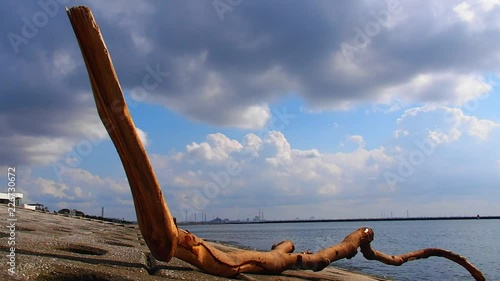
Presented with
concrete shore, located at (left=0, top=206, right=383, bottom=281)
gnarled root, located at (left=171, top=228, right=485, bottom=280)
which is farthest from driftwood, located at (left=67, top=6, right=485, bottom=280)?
concrete shore, located at (left=0, top=206, right=383, bottom=281)

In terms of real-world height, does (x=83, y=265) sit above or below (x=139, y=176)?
below

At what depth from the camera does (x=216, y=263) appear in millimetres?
6383

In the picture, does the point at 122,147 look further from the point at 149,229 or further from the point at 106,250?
the point at 106,250

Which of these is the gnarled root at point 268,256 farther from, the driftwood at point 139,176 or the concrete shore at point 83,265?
the concrete shore at point 83,265

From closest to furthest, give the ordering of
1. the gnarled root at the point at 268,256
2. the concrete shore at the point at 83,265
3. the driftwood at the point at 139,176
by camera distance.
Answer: the driftwood at the point at 139,176, the concrete shore at the point at 83,265, the gnarled root at the point at 268,256

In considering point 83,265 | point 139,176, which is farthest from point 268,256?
point 139,176

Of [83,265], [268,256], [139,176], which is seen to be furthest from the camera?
[268,256]

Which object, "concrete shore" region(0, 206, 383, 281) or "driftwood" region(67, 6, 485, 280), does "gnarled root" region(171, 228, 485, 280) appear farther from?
"concrete shore" region(0, 206, 383, 281)

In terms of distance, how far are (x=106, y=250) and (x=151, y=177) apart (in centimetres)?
374

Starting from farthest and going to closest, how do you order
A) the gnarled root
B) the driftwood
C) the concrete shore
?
the gnarled root < the concrete shore < the driftwood

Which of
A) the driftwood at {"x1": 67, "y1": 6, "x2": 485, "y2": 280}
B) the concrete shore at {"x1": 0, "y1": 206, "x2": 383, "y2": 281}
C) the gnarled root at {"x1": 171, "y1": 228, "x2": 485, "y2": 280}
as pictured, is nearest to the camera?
the driftwood at {"x1": 67, "y1": 6, "x2": 485, "y2": 280}

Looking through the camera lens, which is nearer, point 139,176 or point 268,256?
point 139,176

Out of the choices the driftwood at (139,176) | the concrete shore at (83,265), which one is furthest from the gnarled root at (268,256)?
the concrete shore at (83,265)

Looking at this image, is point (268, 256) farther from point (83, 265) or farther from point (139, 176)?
point (139, 176)
